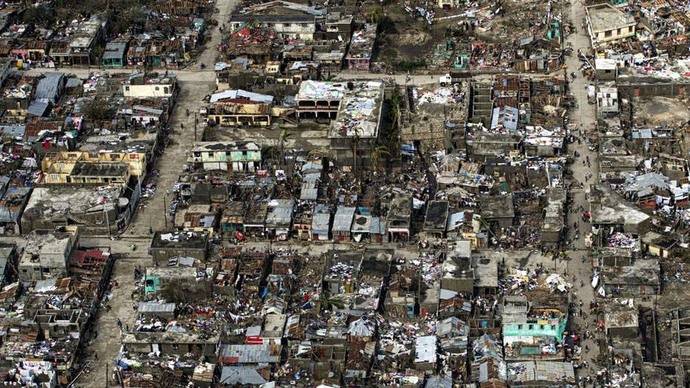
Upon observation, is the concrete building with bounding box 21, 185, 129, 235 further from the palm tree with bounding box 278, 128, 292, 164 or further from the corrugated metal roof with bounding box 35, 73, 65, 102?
the corrugated metal roof with bounding box 35, 73, 65, 102

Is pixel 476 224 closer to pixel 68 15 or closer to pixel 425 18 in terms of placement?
pixel 425 18

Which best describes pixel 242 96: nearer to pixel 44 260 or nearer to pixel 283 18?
pixel 283 18

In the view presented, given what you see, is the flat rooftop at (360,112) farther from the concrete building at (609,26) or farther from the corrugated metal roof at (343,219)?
the concrete building at (609,26)

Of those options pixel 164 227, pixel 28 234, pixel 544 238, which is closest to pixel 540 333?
pixel 544 238

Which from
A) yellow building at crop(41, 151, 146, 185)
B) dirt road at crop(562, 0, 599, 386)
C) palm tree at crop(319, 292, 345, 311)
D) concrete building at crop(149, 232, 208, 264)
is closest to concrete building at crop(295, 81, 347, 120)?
yellow building at crop(41, 151, 146, 185)

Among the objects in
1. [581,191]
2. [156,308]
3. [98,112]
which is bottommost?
[98,112]

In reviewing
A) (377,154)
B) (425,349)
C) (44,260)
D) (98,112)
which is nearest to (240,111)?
(98,112)

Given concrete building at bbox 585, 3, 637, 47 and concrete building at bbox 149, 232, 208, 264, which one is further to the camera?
concrete building at bbox 585, 3, 637, 47

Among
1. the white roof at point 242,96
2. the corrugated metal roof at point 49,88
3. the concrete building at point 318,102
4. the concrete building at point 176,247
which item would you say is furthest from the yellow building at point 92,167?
the concrete building at point 318,102

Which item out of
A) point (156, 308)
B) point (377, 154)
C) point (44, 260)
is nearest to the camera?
point (156, 308)
